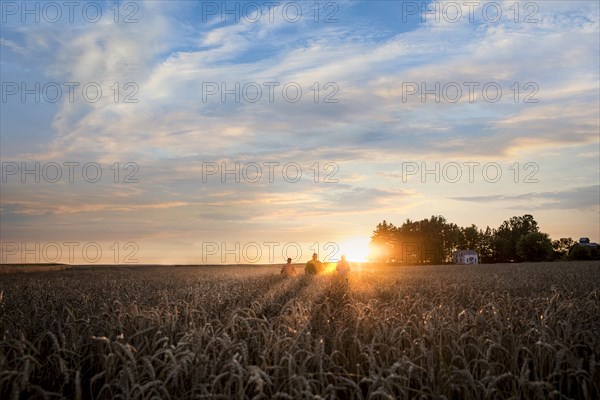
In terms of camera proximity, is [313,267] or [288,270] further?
[288,270]

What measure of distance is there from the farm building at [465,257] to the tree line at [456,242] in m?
3.12

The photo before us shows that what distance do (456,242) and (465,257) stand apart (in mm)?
10592

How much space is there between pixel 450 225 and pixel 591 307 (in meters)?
148

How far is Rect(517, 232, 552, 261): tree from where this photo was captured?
13725 cm

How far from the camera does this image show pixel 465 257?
467ft

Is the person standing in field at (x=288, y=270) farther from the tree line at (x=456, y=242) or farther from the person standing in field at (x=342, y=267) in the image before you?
the tree line at (x=456, y=242)

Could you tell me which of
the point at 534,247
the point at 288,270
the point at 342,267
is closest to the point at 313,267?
the point at 288,270

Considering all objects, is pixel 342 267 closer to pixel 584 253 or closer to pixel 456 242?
pixel 584 253

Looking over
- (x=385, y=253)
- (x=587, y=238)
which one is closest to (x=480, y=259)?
(x=385, y=253)

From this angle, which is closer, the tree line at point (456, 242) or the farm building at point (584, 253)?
the farm building at point (584, 253)

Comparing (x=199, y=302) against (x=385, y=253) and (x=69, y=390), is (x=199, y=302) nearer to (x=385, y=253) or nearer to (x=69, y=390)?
(x=69, y=390)

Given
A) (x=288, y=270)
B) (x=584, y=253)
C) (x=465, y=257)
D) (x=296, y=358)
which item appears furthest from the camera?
(x=465, y=257)

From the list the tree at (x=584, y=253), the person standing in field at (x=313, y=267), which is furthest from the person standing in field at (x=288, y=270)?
the tree at (x=584, y=253)

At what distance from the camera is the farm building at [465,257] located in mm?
141000
